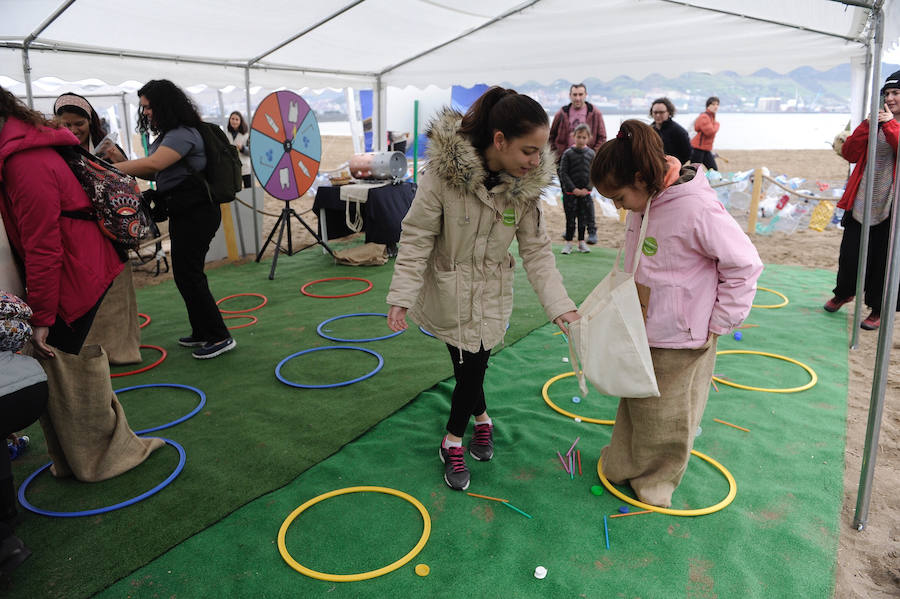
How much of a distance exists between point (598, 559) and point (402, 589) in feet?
2.53

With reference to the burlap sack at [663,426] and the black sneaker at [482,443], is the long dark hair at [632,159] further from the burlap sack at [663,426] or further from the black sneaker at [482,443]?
the black sneaker at [482,443]

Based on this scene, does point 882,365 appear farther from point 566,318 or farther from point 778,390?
point 778,390

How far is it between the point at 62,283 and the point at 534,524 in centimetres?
227

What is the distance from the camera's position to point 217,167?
13.2 feet

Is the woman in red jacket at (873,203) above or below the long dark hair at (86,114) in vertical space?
below

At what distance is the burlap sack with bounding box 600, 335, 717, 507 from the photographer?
233cm

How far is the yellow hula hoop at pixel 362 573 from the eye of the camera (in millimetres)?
2125

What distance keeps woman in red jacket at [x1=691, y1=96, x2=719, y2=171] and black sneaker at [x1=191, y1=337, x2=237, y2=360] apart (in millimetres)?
7795

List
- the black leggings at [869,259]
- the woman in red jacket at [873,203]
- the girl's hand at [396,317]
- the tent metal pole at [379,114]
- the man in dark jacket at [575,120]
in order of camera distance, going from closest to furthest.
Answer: the girl's hand at [396,317]
the woman in red jacket at [873,203]
the black leggings at [869,259]
the man in dark jacket at [575,120]
the tent metal pole at [379,114]

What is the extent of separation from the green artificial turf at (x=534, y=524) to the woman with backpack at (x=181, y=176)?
1291 millimetres

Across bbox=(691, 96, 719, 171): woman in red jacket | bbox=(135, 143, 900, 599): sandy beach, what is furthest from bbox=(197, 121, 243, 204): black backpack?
bbox=(691, 96, 719, 171): woman in red jacket

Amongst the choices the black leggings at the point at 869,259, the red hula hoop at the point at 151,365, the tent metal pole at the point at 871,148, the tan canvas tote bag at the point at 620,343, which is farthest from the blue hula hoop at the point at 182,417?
the black leggings at the point at 869,259

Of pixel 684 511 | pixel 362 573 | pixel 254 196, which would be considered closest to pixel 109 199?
pixel 362 573

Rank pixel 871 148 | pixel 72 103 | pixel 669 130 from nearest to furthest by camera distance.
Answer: pixel 871 148, pixel 72 103, pixel 669 130
